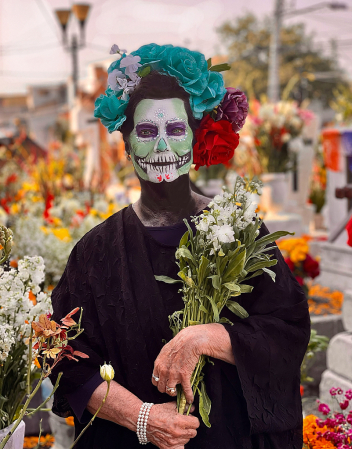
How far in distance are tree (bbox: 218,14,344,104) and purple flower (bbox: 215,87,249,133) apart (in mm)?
31629

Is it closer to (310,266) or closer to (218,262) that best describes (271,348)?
(218,262)

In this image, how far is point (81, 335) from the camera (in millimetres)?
1969

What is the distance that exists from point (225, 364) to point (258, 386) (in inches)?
5.1

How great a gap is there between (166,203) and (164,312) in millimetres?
400

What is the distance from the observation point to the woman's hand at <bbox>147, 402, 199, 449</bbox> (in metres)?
1.77

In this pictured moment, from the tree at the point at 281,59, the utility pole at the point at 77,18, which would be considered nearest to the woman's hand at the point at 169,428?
the utility pole at the point at 77,18

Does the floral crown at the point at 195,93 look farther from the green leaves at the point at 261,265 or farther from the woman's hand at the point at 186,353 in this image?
the woman's hand at the point at 186,353

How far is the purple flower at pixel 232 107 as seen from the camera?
2.04m

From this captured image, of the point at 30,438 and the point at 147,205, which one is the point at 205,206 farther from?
the point at 30,438

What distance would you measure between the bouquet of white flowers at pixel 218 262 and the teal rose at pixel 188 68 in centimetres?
38

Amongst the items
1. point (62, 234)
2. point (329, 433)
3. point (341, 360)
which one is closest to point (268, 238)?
point (329, 433)

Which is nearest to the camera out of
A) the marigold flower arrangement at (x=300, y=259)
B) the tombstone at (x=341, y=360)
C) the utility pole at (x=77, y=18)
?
the tombstone at (x=341, y=360)

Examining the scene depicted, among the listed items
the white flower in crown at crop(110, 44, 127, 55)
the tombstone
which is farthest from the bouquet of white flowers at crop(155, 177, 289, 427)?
the tombstone

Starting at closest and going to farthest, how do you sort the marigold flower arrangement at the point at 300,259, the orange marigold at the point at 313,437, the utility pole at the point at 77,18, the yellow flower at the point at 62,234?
1. the orange marigold at the point at 313,437
2. the yellow flower at the point at 62,234
3. the marigold flower arrangement at the point at 300,259
4. the utility pole at the point at 77,18
